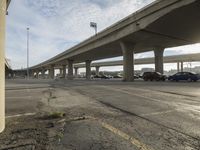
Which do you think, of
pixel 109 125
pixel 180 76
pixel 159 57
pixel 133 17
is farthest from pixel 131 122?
pixel 159 57

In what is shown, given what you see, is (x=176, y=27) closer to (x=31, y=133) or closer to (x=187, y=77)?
(x=187, y=77)

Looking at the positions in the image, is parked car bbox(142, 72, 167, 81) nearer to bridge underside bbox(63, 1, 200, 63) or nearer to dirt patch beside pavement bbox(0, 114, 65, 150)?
bridge underside bbox(63, 1, 200, 63)

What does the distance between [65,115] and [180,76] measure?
29124 millimetres

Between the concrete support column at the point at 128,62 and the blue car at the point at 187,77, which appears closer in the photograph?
the blue car at the point at 187,77

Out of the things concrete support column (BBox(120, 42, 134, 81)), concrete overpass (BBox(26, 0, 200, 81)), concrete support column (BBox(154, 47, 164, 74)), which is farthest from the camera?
concrete support column (BBox(154, 47, 164, 74))

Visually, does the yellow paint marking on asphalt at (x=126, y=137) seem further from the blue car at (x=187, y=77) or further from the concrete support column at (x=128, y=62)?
the concrete support column at (x=128, y=62)

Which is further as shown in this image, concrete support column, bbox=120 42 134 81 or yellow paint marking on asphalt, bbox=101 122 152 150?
concrete support column, bbox=120 42 134 81

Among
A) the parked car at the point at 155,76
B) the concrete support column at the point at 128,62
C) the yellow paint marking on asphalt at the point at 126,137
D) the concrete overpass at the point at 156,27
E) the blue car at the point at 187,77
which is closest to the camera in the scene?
the yellow paint marking on asphalt at the point at 126,137

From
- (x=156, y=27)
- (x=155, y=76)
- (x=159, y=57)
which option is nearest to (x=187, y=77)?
(x=155, y=76)

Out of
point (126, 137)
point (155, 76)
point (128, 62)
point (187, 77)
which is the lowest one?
point (126, 137)

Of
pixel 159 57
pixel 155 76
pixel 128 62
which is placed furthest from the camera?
pixel 159 57

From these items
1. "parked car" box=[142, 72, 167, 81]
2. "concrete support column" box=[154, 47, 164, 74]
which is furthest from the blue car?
"concrete support column" box=[154, 47, 164, 74]

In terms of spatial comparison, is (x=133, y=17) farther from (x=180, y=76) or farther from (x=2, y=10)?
(x=2, y=10)

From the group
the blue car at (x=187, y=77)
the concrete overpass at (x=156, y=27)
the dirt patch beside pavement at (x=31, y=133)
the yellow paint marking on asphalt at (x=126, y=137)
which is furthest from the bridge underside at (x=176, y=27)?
the dirt patch beside pavement at (x=31, y=133)
